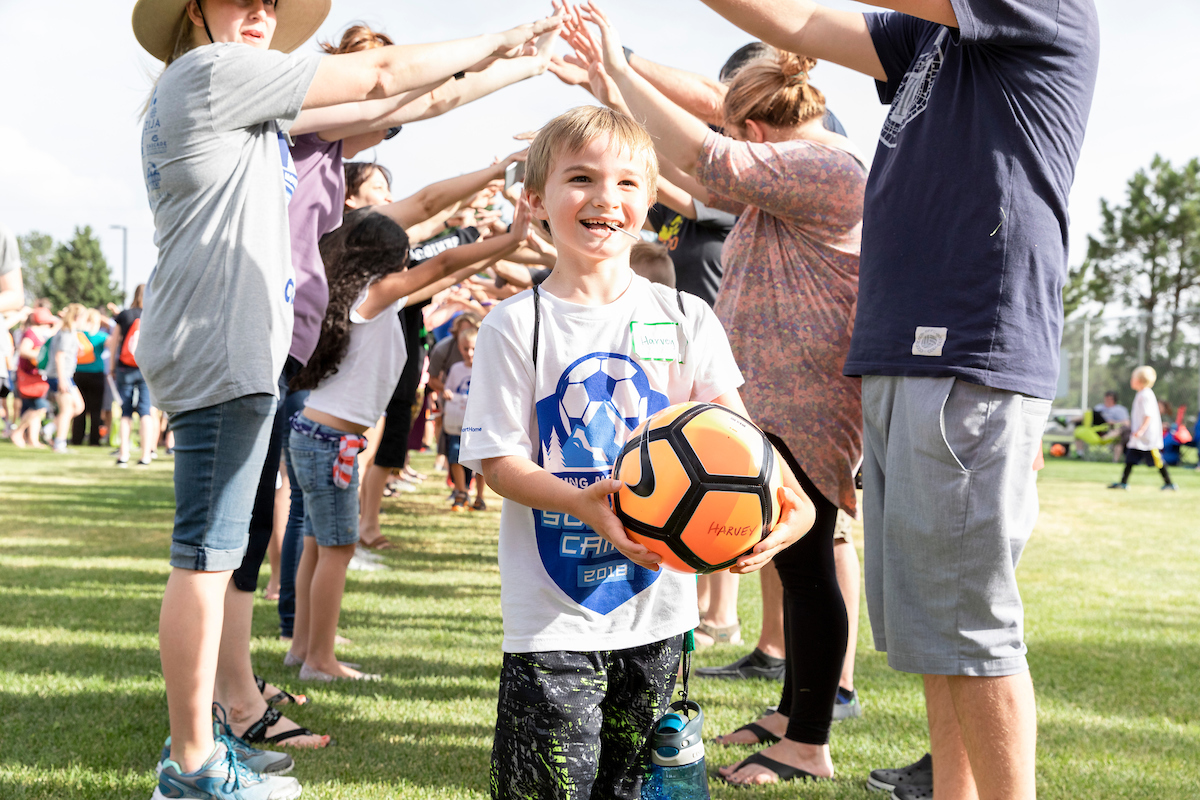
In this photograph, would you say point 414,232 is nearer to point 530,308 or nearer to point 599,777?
point 530,308

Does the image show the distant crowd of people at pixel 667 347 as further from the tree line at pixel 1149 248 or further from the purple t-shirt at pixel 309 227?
the tree line at pixel 1149 248

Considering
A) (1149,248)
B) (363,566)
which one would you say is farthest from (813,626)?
(1149,248)

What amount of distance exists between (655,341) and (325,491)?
2.33 m

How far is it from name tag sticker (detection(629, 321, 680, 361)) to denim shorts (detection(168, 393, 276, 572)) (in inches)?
47.9

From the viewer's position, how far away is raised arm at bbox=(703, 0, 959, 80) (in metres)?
2.37

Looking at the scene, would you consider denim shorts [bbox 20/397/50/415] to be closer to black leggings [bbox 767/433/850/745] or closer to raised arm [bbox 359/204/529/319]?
raised arm [bbox 359/204/529/319]

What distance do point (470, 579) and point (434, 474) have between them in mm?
9153

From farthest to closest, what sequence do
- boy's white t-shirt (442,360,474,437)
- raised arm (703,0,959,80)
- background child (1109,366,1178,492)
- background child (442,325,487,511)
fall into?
1. background child (1109,366,1178,492)
2. background child (442,325,487,511)
3. boy's white t-shirt (442,360,474,437)
4. raised arm (703,0,959,80)

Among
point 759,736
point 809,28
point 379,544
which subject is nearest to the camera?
point 809,28

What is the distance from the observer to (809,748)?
9.68 feet

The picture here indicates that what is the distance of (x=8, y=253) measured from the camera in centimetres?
553

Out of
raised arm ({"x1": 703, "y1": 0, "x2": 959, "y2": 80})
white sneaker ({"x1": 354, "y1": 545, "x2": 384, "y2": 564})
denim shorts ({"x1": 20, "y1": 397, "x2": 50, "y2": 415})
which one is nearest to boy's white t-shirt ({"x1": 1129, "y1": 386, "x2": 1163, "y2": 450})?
white sneaker ({"x1": 354, "y1": 545, "x2": 384, "y2": 564})

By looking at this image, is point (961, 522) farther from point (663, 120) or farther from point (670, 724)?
point (663, 120)

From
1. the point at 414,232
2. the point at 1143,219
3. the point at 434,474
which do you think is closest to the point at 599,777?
the point at 414,232
